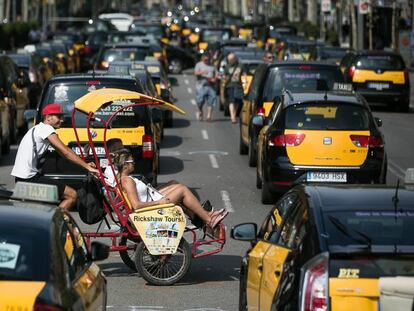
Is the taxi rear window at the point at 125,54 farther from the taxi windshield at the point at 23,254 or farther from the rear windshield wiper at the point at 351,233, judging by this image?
the taxi windshield at the point at 23,254

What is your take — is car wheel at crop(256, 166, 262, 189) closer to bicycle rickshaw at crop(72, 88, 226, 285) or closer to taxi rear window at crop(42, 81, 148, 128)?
taxi rear window at crop(42, 81, 148, 128)

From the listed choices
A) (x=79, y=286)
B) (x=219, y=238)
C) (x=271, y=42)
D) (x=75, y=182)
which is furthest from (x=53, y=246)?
(x=271, y=42)

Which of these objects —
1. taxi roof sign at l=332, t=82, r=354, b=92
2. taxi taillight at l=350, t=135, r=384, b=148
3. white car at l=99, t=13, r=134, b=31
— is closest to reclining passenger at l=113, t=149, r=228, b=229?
taxi taillight at l=350, t=135, r=384, b=148

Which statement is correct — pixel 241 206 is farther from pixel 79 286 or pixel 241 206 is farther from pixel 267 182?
pixel 79 286

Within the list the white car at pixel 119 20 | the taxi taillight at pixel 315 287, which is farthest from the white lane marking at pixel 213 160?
the white car at pixel 119 20

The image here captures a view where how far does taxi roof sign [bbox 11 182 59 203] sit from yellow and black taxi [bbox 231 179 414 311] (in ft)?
4.45

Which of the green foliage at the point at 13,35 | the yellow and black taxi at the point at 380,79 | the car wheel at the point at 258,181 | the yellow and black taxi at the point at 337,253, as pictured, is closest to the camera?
the yellow and black taxi at the point at 337,253

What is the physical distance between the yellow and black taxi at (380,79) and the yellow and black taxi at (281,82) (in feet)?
43.6

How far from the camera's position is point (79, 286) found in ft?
26.1

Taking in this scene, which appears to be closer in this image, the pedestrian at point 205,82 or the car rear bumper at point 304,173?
the car rear bumper at point 304,173

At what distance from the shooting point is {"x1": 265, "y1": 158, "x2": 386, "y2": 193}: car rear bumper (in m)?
18.1

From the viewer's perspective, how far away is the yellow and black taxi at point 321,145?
713 inches

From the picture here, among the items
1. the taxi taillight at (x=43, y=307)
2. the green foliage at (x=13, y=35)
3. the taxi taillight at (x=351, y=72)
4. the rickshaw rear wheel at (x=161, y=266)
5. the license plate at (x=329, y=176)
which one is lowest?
the green foliage at (x=13, y=35)

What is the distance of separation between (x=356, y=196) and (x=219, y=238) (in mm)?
4475
